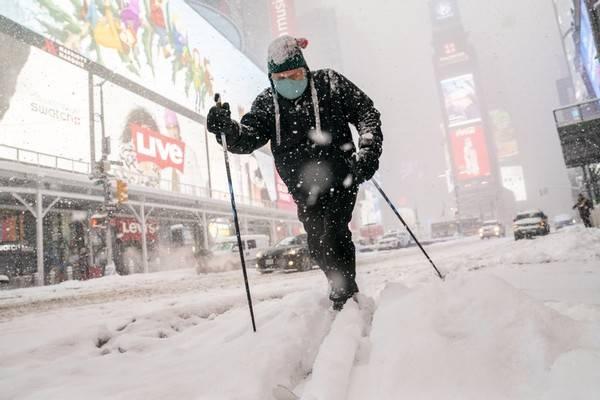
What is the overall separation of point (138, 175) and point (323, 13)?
13940 cm

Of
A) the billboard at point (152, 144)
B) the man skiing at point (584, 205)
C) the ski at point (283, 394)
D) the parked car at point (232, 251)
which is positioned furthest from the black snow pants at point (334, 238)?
the billboard at point (152, 144)

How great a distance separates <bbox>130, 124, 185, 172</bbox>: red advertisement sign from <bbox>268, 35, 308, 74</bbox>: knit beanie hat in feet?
89.9

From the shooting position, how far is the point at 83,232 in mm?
21078

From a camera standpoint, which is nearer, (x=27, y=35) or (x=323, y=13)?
(x=27, y=35)

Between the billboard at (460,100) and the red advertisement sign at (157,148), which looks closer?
the red advertisement sign at (157,148)

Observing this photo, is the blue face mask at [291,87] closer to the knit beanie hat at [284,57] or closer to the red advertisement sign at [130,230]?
the knit beanie hat at [284,57]

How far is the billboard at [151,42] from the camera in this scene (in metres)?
23.0

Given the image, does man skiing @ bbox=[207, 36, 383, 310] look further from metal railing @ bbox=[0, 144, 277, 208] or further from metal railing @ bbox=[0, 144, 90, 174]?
metal railing @ bbox=[0, 144, 90, 174]

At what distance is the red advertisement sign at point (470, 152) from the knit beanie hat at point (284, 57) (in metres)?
152

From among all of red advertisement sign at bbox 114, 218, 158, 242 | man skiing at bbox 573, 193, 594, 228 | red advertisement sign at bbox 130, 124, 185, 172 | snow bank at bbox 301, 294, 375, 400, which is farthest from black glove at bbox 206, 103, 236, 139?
red advertisement sign at bbox 130, 124, 185, 172

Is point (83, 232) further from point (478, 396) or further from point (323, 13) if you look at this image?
point (323, 13)

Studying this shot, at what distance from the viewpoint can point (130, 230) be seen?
21094 mm

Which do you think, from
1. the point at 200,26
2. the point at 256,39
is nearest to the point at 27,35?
the point at 200,26

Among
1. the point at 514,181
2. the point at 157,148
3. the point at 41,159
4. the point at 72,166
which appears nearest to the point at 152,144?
the point at 157,148
